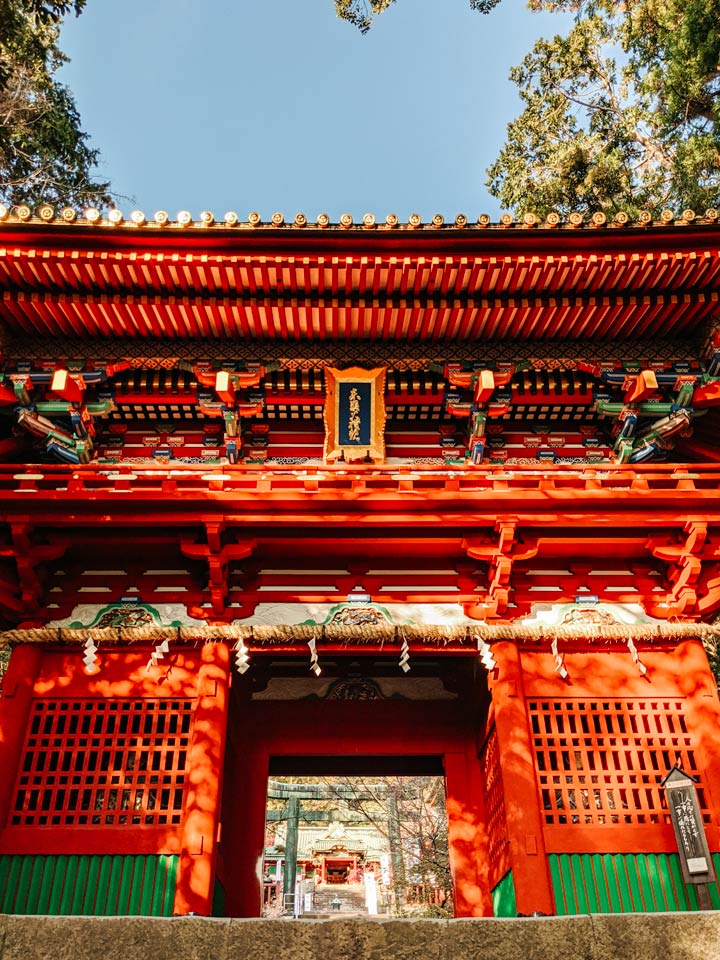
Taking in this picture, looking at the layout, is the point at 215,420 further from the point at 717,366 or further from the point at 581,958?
the point at 581,958

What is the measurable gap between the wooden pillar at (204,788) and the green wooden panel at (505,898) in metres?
2.68

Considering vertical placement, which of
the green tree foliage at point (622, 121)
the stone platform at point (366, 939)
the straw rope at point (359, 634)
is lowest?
the stone platform at point (366, 939)

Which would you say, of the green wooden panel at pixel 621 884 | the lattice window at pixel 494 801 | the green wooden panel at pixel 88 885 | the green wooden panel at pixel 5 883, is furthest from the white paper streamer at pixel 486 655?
the green wooden panel at pixel 5 883

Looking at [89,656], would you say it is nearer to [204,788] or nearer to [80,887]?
[204,788]

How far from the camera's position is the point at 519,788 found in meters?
6.84

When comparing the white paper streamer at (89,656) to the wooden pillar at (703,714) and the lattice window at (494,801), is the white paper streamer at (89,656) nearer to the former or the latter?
the lattice window at (494,801)

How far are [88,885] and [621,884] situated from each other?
15.4 feet

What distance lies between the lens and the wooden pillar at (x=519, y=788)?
643cm

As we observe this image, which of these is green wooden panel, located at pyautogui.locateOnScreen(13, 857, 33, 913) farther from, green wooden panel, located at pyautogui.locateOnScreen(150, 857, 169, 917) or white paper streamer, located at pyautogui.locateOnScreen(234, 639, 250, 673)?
white paper streamer, located at pyautogui.locateOnScreen(234, 639, 250, 673)

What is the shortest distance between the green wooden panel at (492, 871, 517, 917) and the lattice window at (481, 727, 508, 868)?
0.25 meters

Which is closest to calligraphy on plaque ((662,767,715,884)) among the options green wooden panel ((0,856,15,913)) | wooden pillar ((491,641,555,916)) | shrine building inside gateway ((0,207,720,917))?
shrine building inside gateway ((0,207,720,917))

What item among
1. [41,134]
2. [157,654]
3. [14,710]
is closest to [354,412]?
[157,654]

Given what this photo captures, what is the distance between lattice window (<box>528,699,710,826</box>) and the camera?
6.98 m

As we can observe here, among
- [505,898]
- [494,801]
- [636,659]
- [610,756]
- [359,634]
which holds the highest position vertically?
[359,634]
